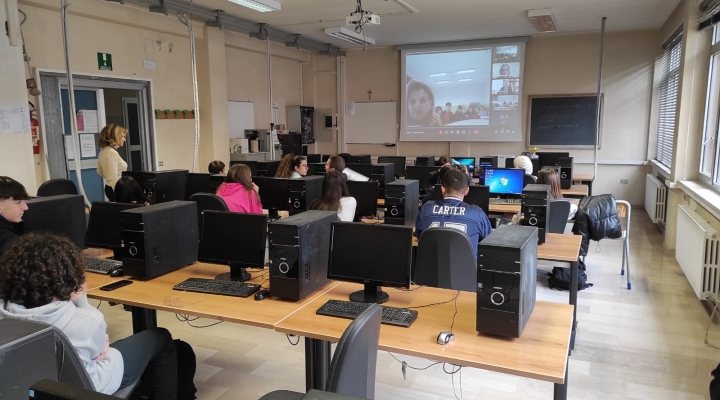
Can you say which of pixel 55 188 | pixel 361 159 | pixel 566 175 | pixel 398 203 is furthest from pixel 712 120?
pixel 55 188

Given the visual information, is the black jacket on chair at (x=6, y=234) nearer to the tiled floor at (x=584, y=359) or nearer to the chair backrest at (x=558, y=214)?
the tiled floor at (x=584, y=359)

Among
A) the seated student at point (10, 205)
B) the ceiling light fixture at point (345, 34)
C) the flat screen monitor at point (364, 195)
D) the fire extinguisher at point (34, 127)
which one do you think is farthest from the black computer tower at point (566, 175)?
the fire extinguisher at point (34, 127)

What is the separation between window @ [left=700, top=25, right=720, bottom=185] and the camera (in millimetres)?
5238

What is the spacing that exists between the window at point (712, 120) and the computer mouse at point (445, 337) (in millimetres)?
4483

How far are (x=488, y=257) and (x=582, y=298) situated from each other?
303cm

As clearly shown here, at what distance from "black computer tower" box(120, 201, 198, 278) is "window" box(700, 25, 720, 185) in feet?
16.8

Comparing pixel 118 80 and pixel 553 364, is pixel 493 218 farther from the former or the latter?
pixel 118 80

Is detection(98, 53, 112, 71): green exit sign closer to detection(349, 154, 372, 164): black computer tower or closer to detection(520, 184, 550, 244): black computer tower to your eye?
detection(349, 154, 372, 164): black computer tower

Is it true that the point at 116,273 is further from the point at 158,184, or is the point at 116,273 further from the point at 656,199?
the point at 656,199

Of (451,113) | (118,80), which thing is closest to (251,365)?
(118,80)

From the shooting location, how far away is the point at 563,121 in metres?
9.51

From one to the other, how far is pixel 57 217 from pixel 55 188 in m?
1.70

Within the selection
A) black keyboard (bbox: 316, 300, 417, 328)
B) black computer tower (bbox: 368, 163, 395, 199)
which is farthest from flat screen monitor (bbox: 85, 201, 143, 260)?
black computer tower (bbox: 368, 163, 395, 199)

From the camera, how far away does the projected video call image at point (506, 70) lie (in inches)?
381
